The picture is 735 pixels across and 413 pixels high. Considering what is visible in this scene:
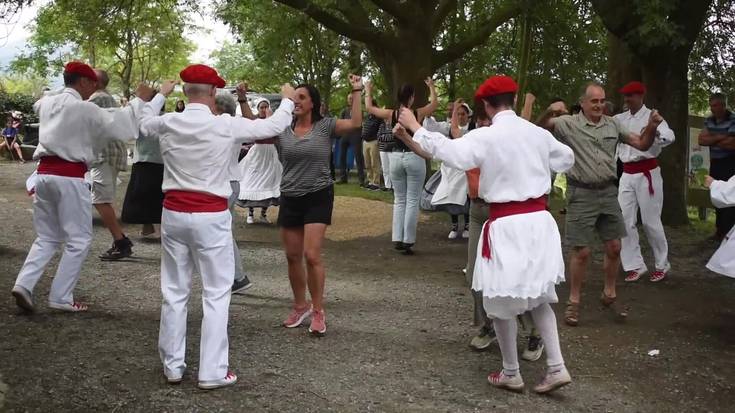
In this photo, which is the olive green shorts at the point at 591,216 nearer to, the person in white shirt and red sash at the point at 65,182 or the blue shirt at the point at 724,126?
the person in white shirt and red sash at the point at 65,182

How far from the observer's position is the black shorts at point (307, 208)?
19.4 feet

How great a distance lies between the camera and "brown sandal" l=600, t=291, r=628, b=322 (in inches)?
270

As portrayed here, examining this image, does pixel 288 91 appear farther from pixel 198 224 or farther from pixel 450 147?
pixel 450 147

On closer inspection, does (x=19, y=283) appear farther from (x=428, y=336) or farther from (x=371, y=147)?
(x=371, y=147)

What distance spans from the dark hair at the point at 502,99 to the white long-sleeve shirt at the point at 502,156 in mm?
160

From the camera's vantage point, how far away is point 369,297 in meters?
7.54

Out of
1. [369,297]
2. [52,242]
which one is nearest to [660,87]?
[369,297]

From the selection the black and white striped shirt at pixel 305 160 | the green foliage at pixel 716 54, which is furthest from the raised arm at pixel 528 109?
the green foliage at pixel 716 54

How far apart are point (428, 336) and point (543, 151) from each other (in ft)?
6.82

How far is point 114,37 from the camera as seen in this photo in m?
17.0

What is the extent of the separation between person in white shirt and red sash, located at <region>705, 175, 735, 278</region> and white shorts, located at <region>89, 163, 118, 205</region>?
6605mm

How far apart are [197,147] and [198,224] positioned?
0.48 m

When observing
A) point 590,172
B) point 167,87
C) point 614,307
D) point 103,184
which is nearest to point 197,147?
point 167,87

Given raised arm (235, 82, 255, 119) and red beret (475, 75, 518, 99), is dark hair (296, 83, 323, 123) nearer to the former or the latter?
raised arm (235, 82, 255, 119)
